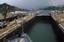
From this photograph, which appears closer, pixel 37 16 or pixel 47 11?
pixel 37 16

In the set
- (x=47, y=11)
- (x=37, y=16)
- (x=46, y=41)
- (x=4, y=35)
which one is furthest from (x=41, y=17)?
(x=4, y=35)

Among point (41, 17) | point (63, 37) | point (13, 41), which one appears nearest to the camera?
point (13, 41)

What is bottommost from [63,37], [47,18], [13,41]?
[47,18]

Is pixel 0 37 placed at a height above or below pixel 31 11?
above

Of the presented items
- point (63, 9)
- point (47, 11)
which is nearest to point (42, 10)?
point (47, 11)

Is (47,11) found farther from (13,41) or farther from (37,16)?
(13,41)

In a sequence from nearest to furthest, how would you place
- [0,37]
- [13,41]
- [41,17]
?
[13,41]
[0,37]
[41,17]

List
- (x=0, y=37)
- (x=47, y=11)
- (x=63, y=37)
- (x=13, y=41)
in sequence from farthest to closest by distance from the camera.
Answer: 1. (x=47, y=11)
2. (x=63, y=37)
3. (x=0, y=37)
4. (x=13, y=41)

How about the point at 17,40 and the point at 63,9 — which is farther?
the point at 63,9

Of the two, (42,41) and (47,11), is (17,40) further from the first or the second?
(47,11)
